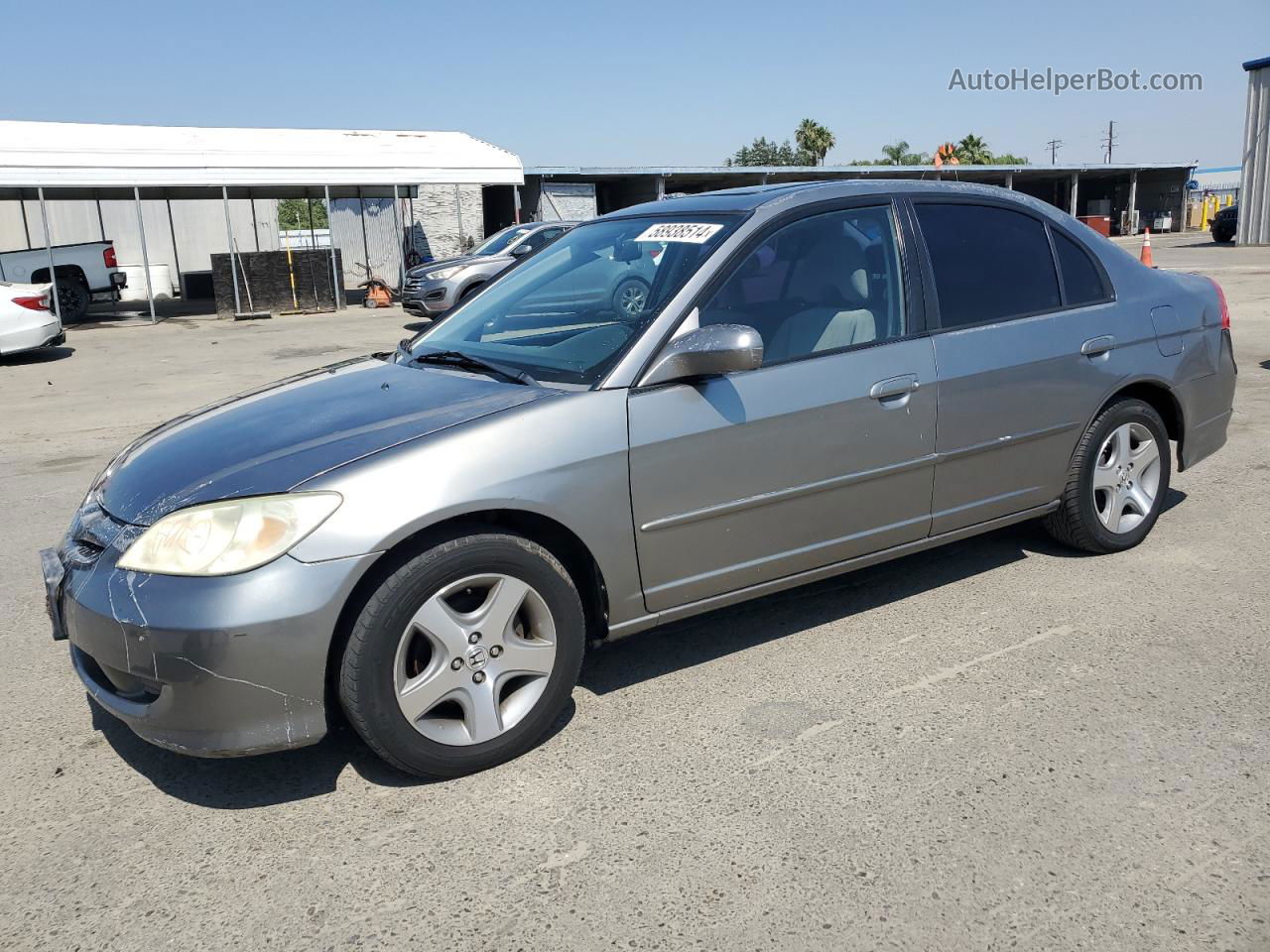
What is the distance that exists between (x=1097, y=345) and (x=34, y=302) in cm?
1404

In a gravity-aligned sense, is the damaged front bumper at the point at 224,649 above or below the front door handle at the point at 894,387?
below

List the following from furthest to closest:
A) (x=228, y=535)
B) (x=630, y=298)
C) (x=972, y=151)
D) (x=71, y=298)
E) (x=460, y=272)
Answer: (x=972, y=151)
(x=71, y=298)
(x=460, y=272)
(x=630, y=298)
(x=228, y=535)

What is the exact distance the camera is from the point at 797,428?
3486mm

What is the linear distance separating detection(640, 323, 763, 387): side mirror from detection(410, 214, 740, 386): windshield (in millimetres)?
149

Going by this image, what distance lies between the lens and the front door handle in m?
3.66

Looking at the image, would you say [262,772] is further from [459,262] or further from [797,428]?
[459,262]

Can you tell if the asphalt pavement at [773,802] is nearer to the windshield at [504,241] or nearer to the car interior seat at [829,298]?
the car interior seat at [829,298]

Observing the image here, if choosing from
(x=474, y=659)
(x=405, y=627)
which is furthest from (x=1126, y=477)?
(x=405, y=627)

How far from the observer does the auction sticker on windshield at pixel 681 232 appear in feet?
11.9

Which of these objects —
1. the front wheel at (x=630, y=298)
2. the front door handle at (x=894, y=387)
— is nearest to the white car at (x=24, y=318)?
the front wheel at (x=630, y=298)

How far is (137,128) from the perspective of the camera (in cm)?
2214

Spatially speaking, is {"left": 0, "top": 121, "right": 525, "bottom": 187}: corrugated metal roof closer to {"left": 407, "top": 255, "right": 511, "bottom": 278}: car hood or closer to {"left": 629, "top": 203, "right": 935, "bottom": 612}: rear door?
{"left": 407, "top": 255, "right": 511, "bottom": 278}: car hood

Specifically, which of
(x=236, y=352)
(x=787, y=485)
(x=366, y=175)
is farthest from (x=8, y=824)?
(x=366, y=175)

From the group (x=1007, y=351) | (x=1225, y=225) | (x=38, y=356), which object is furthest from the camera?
(x=1225, y=225)
